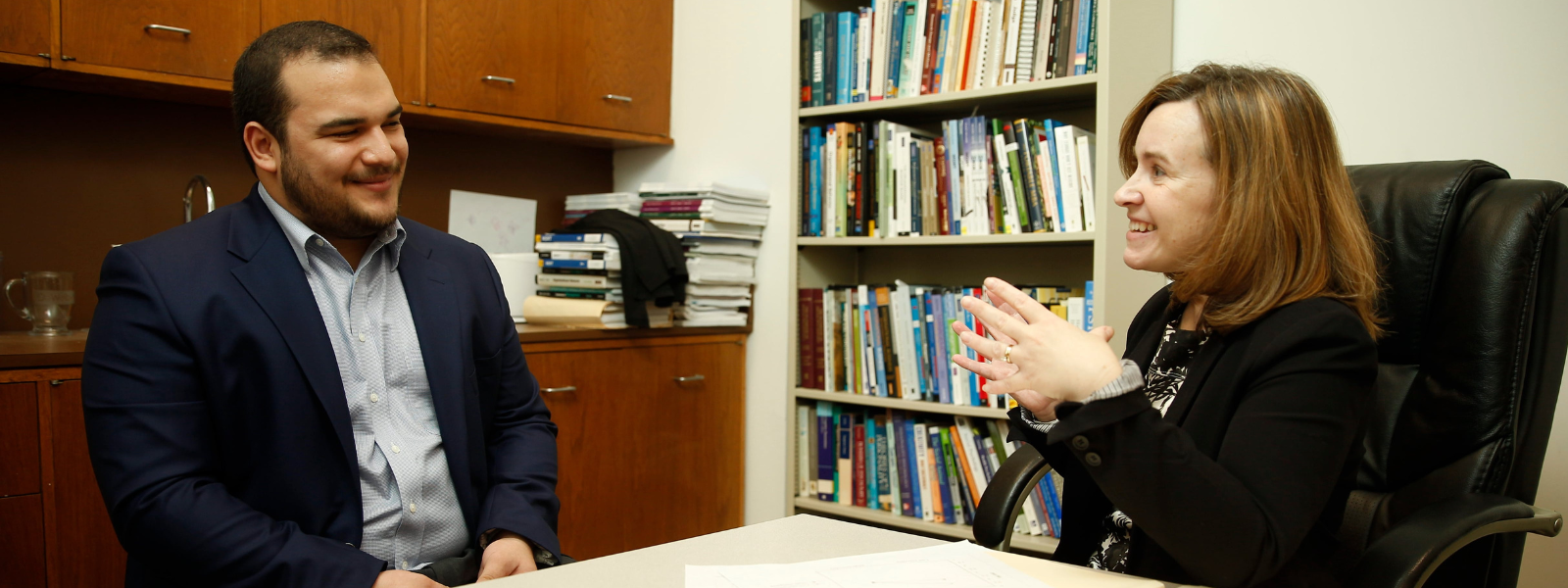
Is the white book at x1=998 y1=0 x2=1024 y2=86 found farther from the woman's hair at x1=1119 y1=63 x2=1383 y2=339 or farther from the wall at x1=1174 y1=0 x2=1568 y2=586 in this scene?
the woman's hair at x1=1119 y1=63 x2=1383 y2=339

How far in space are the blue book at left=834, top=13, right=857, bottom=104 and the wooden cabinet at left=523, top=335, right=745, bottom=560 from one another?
30.5 inches

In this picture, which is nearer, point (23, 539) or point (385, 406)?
point (385, 406)

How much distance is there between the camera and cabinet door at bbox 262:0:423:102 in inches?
87.4

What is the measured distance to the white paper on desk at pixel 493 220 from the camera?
281cm

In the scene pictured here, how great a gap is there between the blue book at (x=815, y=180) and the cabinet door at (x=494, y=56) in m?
0.78

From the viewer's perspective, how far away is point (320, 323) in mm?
1246

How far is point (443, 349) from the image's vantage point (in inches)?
53.9

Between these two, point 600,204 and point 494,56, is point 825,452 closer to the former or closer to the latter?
point 600,204

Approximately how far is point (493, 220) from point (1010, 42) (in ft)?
5.37

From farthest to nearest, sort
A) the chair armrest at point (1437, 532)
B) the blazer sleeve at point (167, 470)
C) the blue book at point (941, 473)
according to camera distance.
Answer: the blue book at point (941, 473) → the blazer sleeve at point (167, 470) → the chair armrest at point (1437, 532)

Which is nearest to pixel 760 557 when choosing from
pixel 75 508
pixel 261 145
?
pixel 261 145

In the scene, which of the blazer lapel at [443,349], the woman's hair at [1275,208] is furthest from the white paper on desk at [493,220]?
the woman's hair at [1275,208]

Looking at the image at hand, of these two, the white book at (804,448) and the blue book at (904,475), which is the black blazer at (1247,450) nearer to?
the blue book at (904,475)

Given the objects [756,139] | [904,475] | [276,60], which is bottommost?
[904,475]
